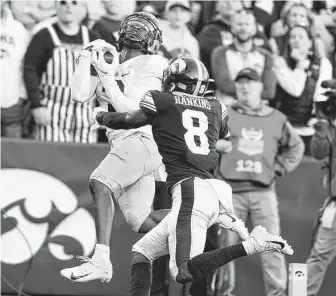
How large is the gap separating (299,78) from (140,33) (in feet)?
11.1

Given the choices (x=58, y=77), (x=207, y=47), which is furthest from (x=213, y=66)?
(x=58, y=77)

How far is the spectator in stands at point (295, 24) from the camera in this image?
11.1m

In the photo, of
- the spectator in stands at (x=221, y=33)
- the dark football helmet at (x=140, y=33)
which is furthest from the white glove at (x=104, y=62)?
the spectator in stands at (x=221, y=33)

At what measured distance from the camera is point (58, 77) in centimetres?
967

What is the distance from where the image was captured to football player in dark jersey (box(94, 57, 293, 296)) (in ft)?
21.5

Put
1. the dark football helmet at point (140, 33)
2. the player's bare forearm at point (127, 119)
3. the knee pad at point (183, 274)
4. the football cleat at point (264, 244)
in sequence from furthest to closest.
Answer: the dark football helmet at point (140, 33)
the player's bare forearm at point (127, 119)
the knee pad at point (183, 274)
the football cleat at point (264, 244)

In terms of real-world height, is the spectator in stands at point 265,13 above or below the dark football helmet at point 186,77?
below

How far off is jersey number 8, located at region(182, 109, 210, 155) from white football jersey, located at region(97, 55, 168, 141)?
0.70 metres

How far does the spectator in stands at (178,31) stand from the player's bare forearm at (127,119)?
371cm

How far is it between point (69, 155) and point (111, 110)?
2287 millimetres

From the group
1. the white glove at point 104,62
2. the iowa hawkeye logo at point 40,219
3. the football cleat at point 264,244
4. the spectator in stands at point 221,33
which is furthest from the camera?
the spectator in stands at point 221,33

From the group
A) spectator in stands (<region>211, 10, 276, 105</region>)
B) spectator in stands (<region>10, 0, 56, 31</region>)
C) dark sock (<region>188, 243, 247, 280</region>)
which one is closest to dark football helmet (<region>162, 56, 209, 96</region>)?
dark sock (<region>188, 243, 247, 280</region>)

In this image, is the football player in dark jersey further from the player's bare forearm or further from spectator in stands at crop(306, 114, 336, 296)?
spectator in stands at crop(306, 114, 336, 296)

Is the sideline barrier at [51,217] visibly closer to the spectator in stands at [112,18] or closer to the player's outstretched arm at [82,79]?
the spectator in stands at [112,18]
